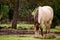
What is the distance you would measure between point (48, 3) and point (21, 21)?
403 inches

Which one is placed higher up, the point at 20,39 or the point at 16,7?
the point at 16,7

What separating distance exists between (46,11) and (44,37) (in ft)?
4.81

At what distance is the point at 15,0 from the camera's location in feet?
59.3

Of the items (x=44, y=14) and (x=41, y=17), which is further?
(x=44, y=14)

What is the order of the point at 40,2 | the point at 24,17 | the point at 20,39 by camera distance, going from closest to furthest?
the point at 20,39
the point at 40,2
the point at 24,17

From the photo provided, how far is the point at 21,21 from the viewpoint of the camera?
2808 cm

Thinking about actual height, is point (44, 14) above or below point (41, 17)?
above

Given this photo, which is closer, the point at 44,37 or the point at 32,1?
the point at 44,37

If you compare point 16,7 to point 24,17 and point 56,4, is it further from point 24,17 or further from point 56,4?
point 24,17

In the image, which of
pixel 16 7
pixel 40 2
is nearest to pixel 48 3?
pixel 40 2

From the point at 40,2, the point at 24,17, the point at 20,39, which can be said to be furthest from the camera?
the point at 24,17

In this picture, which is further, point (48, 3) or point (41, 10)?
point (48, 3)

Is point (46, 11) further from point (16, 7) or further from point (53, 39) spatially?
point (16, 7)

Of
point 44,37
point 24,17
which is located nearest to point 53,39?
point 44,37
